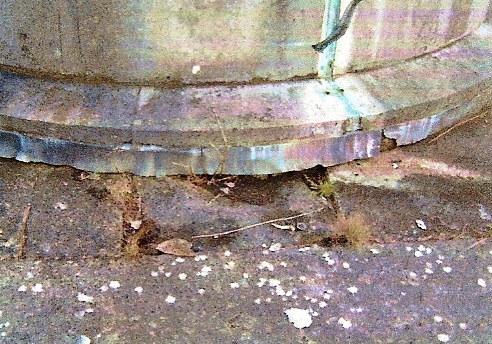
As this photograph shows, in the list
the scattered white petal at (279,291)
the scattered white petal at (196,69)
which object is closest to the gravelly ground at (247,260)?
the scattered white petal at (279,291)

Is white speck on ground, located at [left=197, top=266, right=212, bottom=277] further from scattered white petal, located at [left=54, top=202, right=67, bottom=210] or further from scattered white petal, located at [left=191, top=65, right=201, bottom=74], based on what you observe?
scattered white petal, located at [left=191, top=65, right=201, bottom=74]

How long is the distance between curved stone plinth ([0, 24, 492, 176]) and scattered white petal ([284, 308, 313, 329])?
0.76 m

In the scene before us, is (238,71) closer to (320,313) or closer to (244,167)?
(244,167)

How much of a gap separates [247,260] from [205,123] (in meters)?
0.61

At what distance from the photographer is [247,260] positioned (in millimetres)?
2080

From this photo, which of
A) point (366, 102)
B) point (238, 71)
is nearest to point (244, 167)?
point (238, 71)

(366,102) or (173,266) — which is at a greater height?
(366,102)

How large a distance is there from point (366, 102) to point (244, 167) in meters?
0.60

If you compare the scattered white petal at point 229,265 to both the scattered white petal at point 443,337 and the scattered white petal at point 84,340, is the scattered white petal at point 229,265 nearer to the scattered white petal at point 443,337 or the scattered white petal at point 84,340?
the scattered white petal at point 84,340

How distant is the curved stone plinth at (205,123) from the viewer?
239 centimetres

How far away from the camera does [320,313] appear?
6.15 feet

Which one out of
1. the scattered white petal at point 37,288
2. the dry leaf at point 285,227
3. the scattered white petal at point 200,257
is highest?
the dry leaf at point 285,227

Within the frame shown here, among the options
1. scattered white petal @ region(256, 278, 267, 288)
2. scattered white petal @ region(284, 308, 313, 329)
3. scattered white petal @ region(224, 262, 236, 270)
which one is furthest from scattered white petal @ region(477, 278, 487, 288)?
scattered white petal @ region(224, 262, 236, 270)

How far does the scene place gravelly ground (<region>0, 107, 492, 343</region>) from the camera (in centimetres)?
182
